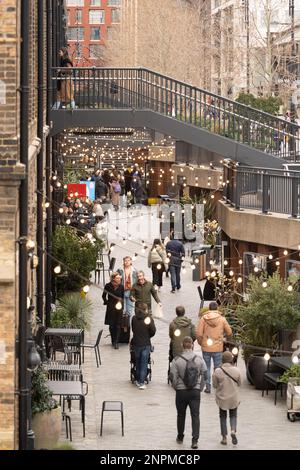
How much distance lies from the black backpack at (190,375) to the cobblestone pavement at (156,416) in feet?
2.73

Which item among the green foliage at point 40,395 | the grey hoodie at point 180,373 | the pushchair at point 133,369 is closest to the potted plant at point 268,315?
the pushchair at point 133,369

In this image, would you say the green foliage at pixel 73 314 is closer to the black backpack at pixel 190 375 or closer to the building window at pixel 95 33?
the black backpack at pixel 190 375

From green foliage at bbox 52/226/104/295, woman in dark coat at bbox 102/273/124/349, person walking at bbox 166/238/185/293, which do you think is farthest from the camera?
person walking at bbox 166/238/185/293

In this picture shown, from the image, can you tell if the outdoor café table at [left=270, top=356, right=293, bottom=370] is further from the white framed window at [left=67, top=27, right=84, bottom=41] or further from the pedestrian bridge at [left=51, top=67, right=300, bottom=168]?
the white framed window at [left=67, top=27, right=84, bottom=41]

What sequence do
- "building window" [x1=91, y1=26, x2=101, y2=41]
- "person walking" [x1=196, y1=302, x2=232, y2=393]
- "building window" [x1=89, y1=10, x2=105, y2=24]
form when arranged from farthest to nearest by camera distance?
"building window" [x1=89, y1=10, x2=105, y2=24] → "building window" [x1=91, y1=26, x2=101, y2=41] → "person walking" [x1=196, y1=302, x2=232, y2=393]

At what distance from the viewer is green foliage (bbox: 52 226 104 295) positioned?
31969mm


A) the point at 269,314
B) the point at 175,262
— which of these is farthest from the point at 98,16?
the point at 269,314

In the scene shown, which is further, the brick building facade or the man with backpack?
the brick building facade

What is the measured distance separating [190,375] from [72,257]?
43.2ft

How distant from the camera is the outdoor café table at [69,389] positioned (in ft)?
65.4

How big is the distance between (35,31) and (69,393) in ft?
22.9

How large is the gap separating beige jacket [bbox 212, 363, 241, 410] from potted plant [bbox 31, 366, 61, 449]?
228cm

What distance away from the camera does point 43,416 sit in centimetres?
1853

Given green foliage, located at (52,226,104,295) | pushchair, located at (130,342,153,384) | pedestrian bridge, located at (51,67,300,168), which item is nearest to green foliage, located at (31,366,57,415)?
pushchair, located at (130,342,153,384)
